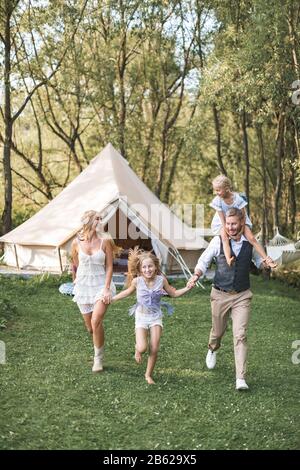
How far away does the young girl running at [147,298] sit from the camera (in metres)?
6.19

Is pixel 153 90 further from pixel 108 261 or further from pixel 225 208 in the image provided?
pixel 108 261

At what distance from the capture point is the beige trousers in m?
5.98

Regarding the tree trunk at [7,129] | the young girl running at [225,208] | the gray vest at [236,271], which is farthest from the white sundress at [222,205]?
the tree trunk at [7,129]

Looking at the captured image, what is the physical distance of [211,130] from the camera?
27.8 meters

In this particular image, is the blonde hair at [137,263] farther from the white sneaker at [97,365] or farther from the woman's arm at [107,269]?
the white sneaker at [97,365]

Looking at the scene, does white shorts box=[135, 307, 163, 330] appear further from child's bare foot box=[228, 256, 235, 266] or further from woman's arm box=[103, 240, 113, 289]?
child's bare foot box=[228, 256, 235, 266]

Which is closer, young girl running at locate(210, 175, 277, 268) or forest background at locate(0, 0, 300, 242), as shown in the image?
young girl running at locate(210, 175, 277, 268)

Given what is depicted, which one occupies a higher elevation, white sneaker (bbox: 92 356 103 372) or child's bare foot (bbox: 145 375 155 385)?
white sneaker (bbox: 92 356 103 372)

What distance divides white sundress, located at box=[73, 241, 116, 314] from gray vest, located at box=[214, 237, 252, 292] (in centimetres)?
110

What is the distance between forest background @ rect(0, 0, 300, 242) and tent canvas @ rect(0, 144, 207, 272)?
275cm

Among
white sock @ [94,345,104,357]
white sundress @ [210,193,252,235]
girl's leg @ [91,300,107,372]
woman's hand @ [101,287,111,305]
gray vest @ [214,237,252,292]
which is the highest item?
white sundress @ [210,193,252,235]

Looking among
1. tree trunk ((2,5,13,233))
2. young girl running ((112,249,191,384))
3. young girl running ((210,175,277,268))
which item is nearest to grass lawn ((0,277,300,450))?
young girl running ((112,249,191,384))

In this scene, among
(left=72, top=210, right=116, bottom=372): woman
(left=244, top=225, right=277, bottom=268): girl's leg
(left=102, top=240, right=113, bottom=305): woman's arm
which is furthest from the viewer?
(left=72, top=210, right=116, bottom=372): woman

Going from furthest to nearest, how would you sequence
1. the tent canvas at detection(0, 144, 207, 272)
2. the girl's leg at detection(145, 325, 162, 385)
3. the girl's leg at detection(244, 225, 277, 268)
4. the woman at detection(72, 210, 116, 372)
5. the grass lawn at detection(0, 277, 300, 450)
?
the tent canvas at detection(0, 144, 207, 272), the woman at detection(72, 210, 116, 372), the girl's leg at detection(244, 225, 277, 268), the girl's leg at detection(145, 325, 162, 385), the grass lawn at detection(0, 277, 300, 450)
